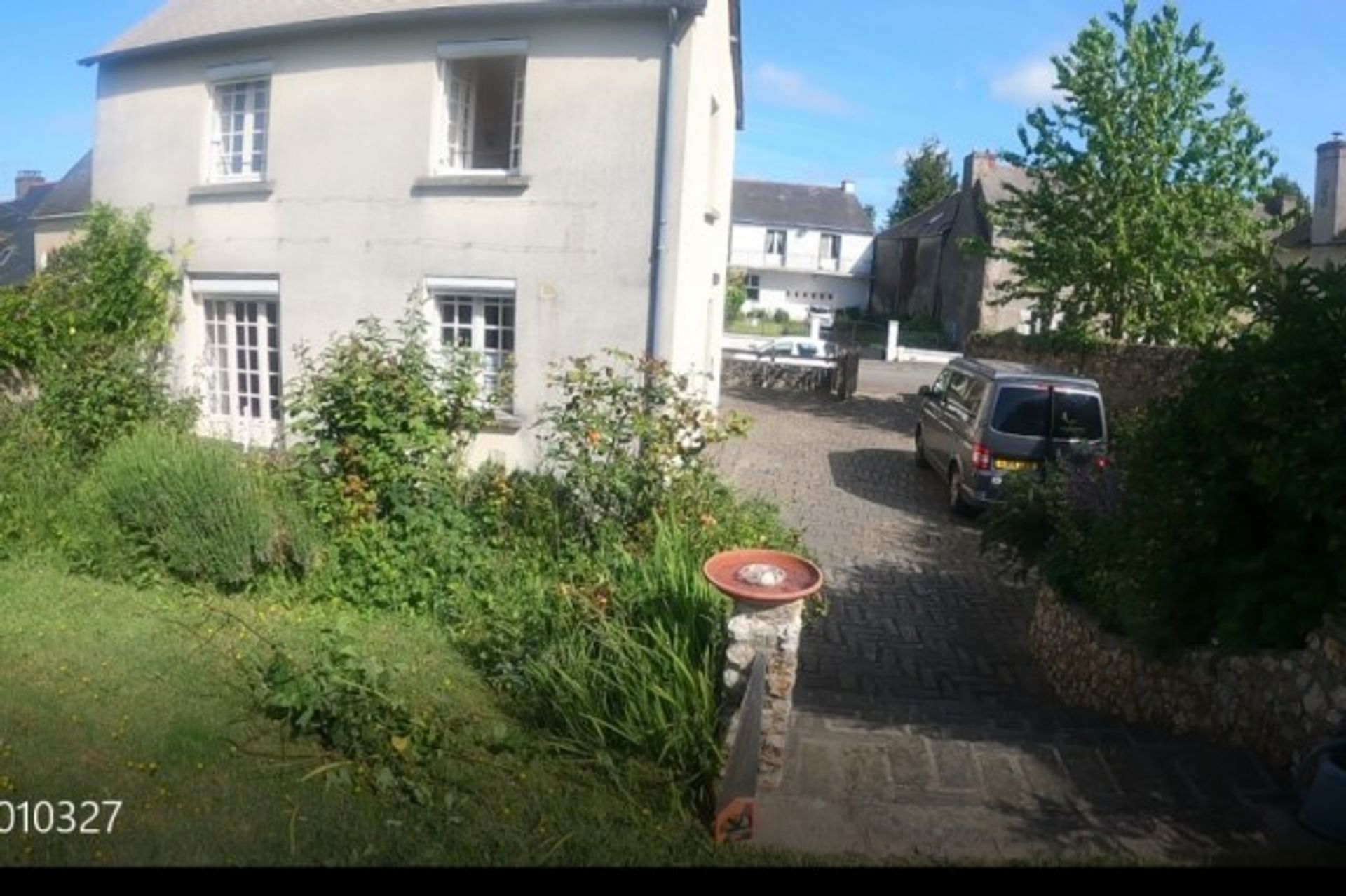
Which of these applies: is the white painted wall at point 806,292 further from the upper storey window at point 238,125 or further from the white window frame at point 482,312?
the white window frame at point 482,312

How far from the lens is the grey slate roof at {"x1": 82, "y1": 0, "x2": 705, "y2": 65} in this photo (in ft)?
30.6

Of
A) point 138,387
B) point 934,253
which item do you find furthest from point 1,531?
point 934,253

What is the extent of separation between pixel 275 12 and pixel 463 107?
2731 millimetres

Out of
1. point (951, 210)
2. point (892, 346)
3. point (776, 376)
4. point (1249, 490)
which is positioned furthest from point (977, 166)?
point (1249, 490)

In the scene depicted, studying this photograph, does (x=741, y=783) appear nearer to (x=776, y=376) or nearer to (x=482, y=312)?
(x=482, y=312)

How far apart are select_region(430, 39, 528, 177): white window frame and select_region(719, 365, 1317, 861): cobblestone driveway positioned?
18.2ft

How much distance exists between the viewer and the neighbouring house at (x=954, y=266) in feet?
115

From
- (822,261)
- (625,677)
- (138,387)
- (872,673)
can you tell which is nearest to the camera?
(625,677)

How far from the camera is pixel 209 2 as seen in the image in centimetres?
1241

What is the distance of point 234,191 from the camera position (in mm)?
11281

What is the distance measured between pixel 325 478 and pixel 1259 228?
17.0m

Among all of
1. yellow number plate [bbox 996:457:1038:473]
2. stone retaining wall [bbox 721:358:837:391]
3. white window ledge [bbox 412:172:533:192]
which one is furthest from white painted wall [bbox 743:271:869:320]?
white window ledge [bbox 412:172:533:192]

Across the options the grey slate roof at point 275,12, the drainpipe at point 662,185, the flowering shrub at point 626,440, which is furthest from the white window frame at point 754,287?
the flowering shrub at point 626,440

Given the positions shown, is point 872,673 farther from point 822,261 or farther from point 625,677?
point 822,261
